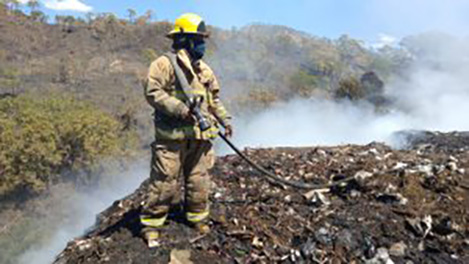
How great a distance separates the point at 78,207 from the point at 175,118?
2123 cm

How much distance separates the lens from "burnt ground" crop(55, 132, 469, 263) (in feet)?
13.2

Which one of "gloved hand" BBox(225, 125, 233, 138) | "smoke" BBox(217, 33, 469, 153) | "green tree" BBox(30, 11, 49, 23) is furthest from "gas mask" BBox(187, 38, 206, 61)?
"green tree" BBox(30, 11, 49, 23)

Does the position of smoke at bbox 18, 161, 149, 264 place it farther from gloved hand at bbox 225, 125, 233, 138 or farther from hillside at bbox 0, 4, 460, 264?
gloved hand at bbox 225, 125, 233, 138

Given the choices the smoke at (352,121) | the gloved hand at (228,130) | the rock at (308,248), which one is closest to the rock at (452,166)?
the rock at (308,248)

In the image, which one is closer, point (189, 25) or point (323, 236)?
point (189, 25)

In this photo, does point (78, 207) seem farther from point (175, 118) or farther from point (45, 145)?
point (175, 118)

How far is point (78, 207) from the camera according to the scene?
23562 mm

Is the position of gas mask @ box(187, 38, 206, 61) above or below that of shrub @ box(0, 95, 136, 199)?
above

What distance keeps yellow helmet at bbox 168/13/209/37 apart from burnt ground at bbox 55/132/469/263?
1.84m

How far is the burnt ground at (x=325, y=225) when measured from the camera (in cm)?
402

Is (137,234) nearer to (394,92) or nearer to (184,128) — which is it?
(184,128)

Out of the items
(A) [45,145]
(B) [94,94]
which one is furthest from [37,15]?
(A) [45,145]

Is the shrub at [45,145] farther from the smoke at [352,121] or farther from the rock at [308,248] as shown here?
the rock at [308,248]

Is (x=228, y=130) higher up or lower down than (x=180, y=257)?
higher up
